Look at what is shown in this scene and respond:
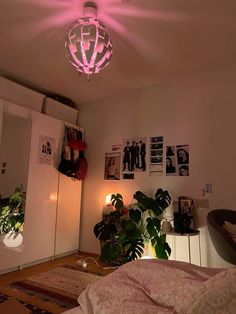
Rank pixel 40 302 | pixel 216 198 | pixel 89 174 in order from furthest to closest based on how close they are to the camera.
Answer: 1. pixel 89 174
2. pixel 216 198
3. pixel 40 302

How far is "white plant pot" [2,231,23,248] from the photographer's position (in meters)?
2.97

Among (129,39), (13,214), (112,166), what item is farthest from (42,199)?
(129,39)

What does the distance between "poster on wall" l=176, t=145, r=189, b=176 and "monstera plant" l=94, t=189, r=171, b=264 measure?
0.37 meters

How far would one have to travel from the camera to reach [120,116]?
388 cm

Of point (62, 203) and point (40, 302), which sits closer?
point (40, 302)

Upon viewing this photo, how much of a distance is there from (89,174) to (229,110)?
7.49ft

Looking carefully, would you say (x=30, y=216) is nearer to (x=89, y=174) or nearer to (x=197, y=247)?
(x=89, y=174)

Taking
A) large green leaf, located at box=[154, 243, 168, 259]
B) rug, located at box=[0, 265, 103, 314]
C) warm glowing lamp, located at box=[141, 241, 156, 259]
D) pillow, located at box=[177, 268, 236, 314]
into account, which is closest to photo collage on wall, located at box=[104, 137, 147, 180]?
warm glowing lamp, located at box=[141, 241, 156, 259]

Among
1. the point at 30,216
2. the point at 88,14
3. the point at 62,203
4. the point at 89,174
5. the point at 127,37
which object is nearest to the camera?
the point at 88,14

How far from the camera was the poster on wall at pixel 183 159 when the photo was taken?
10.6 feet

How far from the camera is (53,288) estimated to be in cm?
250

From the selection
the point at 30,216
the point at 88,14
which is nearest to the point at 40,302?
the point at 30,216

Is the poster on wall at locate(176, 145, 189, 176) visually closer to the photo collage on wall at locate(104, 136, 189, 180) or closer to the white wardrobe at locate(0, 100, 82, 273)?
the photo collage on wall at locate(104, 136, 189, 180)

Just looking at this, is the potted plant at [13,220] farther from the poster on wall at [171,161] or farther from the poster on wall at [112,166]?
the poster on wall at [171,161]
